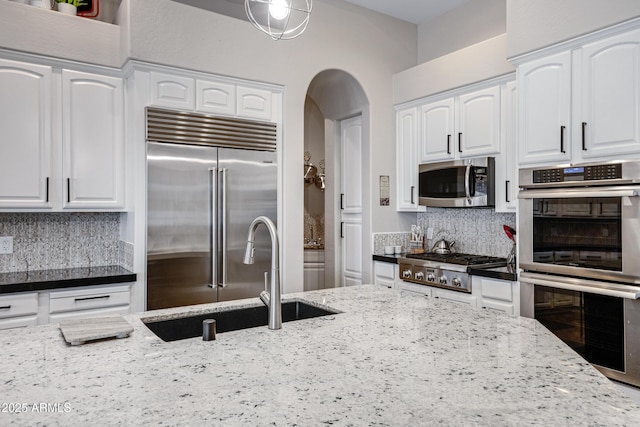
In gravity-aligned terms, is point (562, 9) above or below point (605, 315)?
above

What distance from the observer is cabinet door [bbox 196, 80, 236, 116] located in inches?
134

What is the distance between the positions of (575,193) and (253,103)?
2392 mm

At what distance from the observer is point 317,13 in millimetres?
3961

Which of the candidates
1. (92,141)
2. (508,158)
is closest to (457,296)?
(508,158)

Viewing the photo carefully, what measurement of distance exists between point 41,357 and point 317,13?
11.5 ft

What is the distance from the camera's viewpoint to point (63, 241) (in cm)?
340

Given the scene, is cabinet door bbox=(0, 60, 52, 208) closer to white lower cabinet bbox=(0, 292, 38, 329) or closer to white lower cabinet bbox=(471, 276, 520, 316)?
white lower cabinet bbox=(0, 292, 38, 329)

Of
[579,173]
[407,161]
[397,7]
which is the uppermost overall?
[397,7]

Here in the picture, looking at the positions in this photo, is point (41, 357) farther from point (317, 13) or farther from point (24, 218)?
point (317, 13)

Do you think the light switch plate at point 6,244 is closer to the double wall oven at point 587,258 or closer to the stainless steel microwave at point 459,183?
the stainless steel microwave at point 459,183

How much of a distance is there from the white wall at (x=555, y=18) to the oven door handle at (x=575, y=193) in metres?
0.93

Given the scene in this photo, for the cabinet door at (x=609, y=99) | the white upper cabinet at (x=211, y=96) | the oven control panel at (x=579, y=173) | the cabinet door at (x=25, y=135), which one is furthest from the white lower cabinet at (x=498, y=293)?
the cabinet door at (x=25, y=135)

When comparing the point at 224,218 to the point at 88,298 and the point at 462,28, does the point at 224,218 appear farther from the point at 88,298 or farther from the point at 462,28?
the point at 462,28

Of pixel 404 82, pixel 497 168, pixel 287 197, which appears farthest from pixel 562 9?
pixel 287 197
